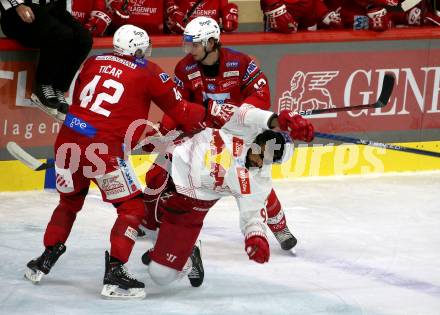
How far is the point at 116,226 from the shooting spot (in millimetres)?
5898

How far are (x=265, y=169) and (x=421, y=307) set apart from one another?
1.10 metres

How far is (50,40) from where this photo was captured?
751cm

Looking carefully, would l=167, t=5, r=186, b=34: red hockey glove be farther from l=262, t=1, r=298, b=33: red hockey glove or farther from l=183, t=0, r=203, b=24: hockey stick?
l=262, t=1, r=298, b=33: red hockey glove

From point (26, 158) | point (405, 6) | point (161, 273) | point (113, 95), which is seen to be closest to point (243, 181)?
point (161, 273)

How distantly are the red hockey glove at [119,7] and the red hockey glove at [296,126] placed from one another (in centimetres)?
276

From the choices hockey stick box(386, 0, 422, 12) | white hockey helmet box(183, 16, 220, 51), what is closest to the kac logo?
hockey stick box(386, 0, 422, 12)

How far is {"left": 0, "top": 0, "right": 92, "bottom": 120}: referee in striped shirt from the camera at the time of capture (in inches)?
294

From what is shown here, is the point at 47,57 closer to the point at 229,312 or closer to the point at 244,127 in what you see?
the point at 244,127

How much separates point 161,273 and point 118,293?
27cm

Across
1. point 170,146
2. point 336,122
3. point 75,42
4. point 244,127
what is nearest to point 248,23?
point 336,122

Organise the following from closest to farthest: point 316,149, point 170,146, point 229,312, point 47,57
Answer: point 229,312
point 170,146
point 47,57
point 316,149

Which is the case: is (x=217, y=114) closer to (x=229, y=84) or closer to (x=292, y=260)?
(x=229, y=84)

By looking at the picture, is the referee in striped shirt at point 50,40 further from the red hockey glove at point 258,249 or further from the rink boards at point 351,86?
the red hockey glove at point 258,249

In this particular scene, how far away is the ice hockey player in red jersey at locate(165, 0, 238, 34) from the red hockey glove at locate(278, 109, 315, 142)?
9.31ft
